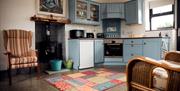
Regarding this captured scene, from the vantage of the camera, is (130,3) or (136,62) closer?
(136,62)

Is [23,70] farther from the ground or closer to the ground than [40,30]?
closer to the ground

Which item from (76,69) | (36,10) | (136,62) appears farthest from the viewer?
(76,69)

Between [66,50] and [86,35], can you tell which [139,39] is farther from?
[66,50]

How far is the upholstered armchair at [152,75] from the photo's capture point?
3.43ft

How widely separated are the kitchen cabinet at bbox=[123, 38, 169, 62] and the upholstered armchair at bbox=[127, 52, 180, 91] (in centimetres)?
279

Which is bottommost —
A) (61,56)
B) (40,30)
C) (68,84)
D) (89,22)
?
(68,84)

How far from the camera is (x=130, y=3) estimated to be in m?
4.80

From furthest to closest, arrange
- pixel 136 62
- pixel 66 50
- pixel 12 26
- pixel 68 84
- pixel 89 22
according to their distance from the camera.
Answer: pixel 89 22, pixel 66 50, pixel 12 26, pixel 68 84, pixel 136 62

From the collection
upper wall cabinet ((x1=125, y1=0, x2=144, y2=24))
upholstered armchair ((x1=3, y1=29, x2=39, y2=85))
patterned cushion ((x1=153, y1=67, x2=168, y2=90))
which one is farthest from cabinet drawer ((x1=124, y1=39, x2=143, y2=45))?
patterned cushion ((x1=153, y1=67, x2=168, y2=90))

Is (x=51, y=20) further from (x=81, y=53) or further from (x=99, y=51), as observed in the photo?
(x=99, y=51)

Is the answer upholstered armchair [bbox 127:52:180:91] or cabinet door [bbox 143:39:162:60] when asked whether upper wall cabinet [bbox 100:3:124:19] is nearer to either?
cabinet door [bbox 143:39:162:60]

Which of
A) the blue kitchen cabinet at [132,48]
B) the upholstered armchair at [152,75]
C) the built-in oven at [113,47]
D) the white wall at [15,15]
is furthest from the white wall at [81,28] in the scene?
the upholstered armchair at [152,75]

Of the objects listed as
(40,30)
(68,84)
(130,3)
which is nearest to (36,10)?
(40,30)

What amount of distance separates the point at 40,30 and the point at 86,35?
146 centimetres
